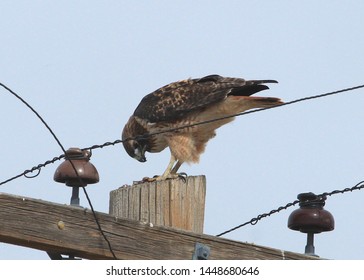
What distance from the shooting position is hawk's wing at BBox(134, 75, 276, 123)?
333 inches

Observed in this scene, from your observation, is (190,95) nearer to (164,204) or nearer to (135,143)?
(135,143)

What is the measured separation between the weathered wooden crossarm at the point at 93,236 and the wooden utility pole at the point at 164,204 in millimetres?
204

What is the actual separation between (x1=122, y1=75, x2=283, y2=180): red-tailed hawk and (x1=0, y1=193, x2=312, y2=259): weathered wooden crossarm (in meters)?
3.07

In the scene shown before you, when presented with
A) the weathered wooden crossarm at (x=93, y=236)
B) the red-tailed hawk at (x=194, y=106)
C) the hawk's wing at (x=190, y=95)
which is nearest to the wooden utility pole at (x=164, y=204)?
the weathered wooden crossarm at (x=93, y=236)

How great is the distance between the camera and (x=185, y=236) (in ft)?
16.9

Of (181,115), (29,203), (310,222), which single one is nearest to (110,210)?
(29,203)

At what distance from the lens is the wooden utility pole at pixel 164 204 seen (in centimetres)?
536

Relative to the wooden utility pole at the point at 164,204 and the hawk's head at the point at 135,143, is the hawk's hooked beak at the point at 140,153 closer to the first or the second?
the hawk's head at the point at 135,143

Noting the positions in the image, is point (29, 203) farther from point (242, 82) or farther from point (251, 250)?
point (242, 82)

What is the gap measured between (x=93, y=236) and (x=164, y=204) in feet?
1.76

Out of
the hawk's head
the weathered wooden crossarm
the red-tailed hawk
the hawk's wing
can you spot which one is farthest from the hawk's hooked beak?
the weathered wooden crossarm

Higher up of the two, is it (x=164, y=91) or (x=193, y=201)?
(x=164, y=91)

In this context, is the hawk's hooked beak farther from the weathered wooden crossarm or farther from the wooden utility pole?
the weathered wooden crossarm

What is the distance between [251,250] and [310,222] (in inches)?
20.6
